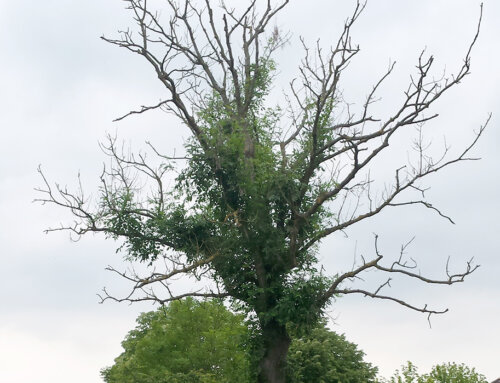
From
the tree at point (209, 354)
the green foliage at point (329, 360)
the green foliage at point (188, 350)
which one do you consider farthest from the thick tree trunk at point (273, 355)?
the green foliage at point (329, 360)

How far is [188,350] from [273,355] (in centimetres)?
2167

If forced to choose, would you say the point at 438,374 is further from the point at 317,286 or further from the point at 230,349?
the point at 317,286

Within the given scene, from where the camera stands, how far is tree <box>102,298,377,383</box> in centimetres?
4694

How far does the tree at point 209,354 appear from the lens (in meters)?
46.9

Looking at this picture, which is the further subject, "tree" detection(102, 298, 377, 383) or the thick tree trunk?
"tree" detection(102, 298, 377, 383)

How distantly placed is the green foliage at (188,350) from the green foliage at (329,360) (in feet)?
12.6

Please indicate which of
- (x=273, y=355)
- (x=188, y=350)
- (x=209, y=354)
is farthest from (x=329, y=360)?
(x=273, y=355)

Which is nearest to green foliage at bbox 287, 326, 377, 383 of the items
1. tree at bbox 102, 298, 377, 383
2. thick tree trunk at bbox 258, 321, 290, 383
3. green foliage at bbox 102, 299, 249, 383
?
tree at bbox 102, 298, 377, 383

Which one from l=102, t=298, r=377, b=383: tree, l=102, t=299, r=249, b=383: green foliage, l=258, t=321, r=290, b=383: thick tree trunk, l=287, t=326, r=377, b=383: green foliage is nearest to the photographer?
l=258, t=321, r=290, b=383: thick tree trunk

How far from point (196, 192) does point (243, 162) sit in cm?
227

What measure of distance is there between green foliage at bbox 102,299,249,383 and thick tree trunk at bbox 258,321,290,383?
16.6m

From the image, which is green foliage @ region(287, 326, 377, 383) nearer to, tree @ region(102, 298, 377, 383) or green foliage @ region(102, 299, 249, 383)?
tree @ region(102, 298, 377, 383)

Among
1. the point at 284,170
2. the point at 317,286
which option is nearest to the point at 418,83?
the point at 284,170

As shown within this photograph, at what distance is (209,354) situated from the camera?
48.0m
